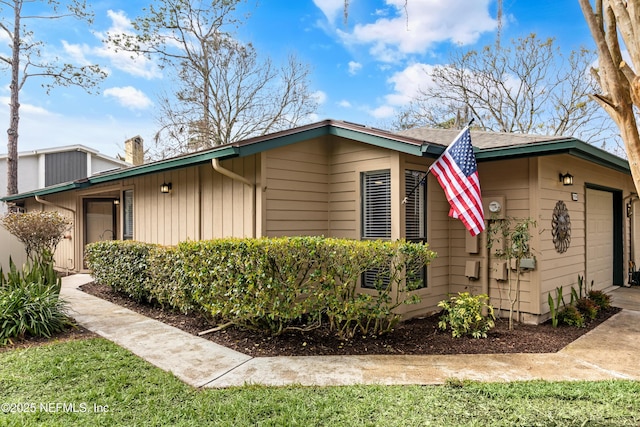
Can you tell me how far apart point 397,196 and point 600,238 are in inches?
215

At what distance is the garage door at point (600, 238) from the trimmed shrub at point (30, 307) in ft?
28.5

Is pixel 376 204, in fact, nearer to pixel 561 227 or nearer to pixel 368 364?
pixel 368 364

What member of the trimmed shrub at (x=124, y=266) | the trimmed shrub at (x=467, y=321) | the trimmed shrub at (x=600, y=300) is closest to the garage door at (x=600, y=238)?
the trimmed shrub at (x=600, y=300)

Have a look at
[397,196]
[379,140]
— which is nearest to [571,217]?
[397,196]

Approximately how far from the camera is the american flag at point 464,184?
4.61m

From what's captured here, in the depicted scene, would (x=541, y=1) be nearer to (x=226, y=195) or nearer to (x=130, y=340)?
(x=226, y=195)

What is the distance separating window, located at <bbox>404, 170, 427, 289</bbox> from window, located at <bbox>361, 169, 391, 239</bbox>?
0.27 metres

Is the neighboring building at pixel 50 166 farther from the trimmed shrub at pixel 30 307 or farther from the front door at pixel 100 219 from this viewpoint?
the trimmed shrub at pixel 30 307

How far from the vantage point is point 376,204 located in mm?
5406

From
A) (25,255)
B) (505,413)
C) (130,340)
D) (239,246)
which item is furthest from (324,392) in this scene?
(25,255)

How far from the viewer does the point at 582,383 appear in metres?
3.28

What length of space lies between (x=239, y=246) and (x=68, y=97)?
49.9 feet

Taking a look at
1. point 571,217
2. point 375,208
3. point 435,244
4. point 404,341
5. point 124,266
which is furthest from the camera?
point 124,266

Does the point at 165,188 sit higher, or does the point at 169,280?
the point at 165,188
